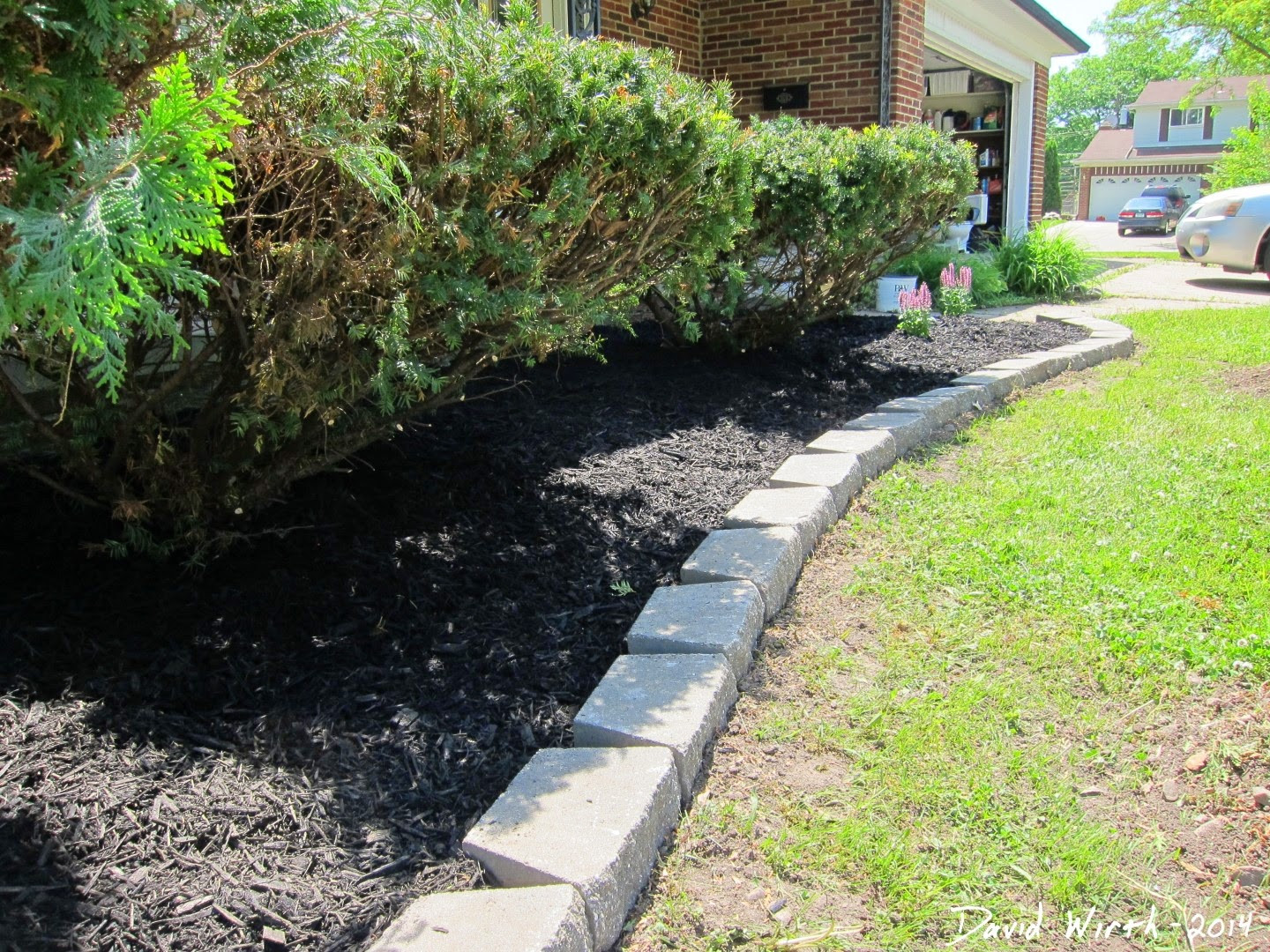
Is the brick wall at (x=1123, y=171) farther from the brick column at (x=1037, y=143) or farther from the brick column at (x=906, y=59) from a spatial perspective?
the brick column at (x=906, y=59)

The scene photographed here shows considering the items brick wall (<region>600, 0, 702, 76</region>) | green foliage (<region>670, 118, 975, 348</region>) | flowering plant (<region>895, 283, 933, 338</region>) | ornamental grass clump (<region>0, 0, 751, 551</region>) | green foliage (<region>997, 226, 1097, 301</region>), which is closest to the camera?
ornamental grass clump (<region>0, 0, 751, 551</region>)

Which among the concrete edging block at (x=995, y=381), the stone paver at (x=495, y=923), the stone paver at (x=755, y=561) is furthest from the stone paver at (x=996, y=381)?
the stone paver at (x=495, y=923)

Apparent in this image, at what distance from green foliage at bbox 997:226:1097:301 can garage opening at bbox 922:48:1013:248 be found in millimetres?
5419

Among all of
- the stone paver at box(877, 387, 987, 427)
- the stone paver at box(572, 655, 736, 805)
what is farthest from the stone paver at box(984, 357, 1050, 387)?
the stone paver at box(572, 655, 736, 805)

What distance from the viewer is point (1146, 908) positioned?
201 centimetres

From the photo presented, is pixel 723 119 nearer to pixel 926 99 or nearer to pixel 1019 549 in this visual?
pixel 1019 549

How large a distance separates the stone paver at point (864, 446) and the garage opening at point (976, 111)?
42.6ft

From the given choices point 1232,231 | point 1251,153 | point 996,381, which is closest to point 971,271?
point 996,381

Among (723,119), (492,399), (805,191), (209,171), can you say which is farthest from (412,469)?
(805,191)

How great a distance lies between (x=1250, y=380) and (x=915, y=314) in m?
2.30

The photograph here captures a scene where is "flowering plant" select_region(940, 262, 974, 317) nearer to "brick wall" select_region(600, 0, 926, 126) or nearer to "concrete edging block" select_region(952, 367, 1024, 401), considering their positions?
"brick wall" select_region(600, 0, 926, 126)

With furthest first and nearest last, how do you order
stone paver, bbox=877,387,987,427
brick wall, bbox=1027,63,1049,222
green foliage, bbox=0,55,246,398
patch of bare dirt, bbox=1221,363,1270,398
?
brick wall, bbox=1027,63,1049,222
patch of bare dirt, bbox=1221,363,1270,398
stone paver, bbox=877,387,987,427
green foliage, bbox=0,55,246,398

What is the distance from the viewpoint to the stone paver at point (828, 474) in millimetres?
3969

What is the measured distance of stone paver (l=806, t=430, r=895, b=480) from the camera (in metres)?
4.39
